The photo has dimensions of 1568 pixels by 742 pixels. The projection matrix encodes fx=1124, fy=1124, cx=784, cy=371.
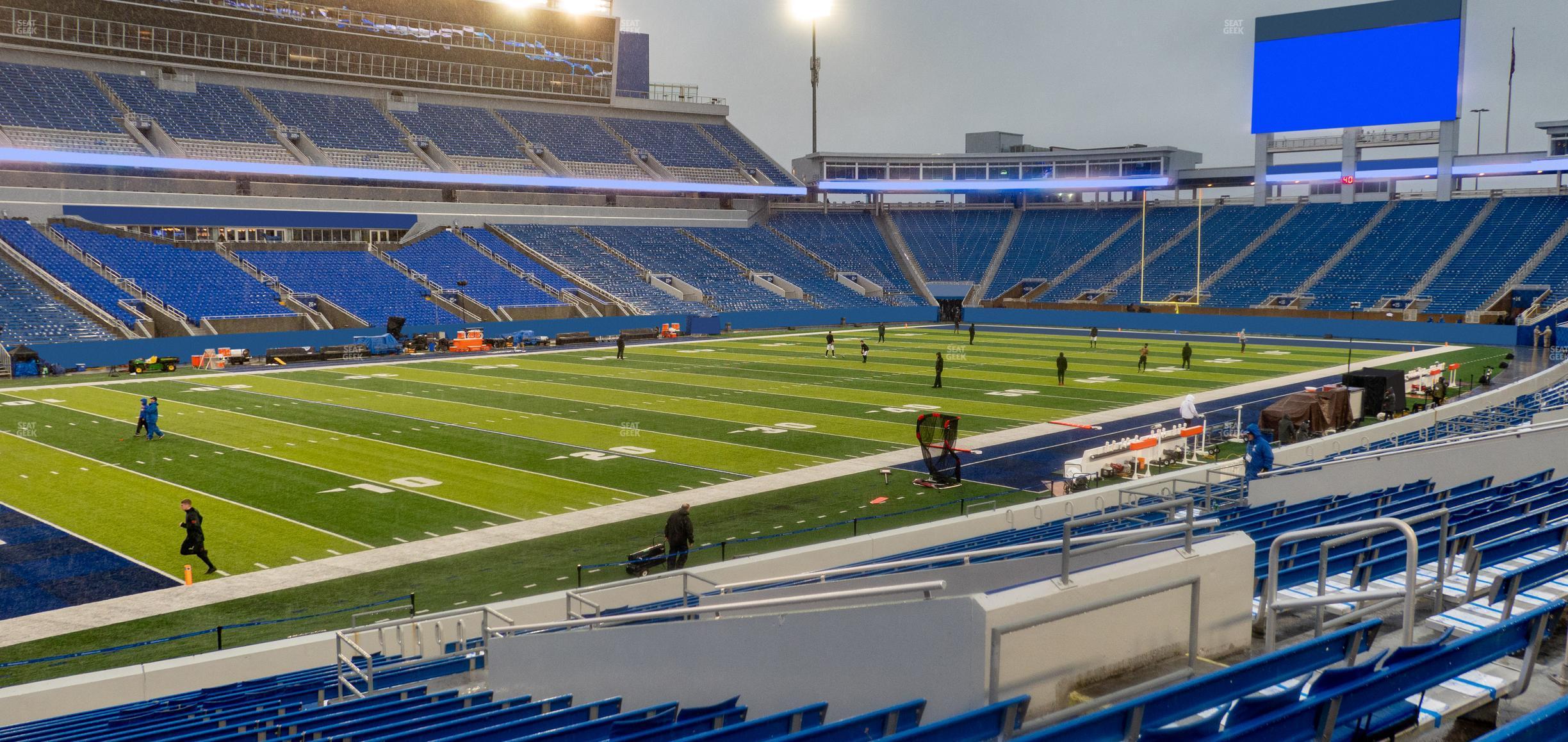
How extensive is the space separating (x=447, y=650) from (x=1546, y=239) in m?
66.6

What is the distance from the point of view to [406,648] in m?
12.0

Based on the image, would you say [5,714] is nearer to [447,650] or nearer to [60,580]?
Result: [447,650]

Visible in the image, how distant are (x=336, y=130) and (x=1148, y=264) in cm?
5063

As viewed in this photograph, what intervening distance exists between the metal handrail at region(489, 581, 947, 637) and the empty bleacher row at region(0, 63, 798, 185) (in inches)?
2281

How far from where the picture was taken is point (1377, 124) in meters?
62.8

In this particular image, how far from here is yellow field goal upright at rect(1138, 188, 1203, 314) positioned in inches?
2557

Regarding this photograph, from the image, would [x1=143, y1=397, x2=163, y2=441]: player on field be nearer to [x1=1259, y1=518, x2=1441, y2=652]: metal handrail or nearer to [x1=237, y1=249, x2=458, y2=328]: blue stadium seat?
[x1=1259, y1=518, x2=1441, y2=652]: metal handrail

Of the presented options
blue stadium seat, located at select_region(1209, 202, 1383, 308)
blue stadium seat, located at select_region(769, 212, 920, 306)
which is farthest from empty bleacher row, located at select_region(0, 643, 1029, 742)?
blue stadium seat, located at select_region(769, 212, 920, 306)

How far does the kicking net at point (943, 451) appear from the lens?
67.2 ft

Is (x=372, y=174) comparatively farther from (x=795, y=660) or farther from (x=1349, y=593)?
(x=1349, y=593)

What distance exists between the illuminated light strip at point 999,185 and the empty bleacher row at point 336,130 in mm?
5266

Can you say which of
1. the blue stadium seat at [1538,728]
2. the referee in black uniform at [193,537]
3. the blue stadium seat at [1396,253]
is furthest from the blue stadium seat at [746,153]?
the blue stadium seat at [1538,728]

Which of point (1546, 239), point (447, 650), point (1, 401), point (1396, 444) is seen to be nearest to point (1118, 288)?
point (1546, 239)

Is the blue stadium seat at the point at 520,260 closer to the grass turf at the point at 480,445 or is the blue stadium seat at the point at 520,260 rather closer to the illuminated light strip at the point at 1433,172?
the grass turf at the point at 480,445
